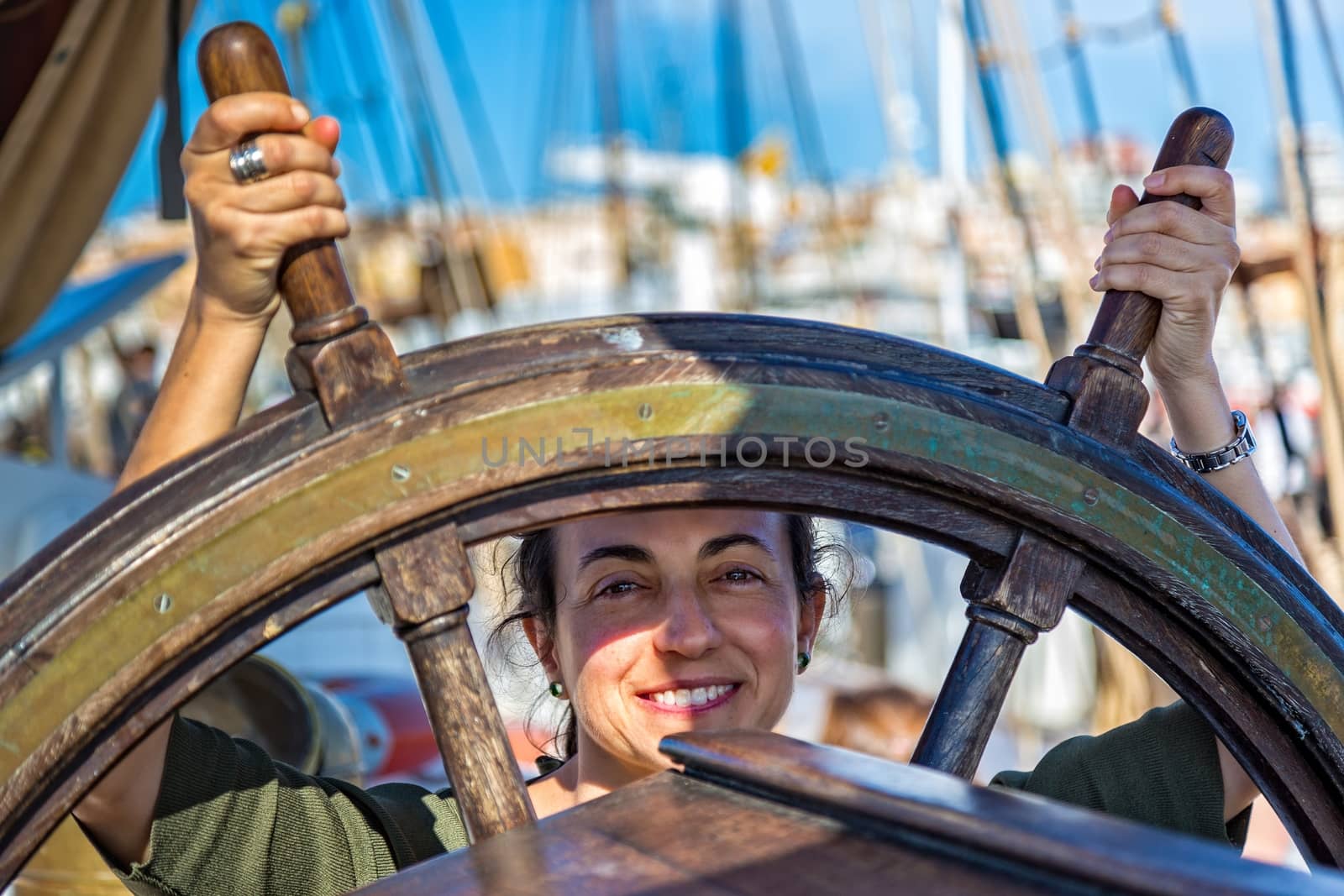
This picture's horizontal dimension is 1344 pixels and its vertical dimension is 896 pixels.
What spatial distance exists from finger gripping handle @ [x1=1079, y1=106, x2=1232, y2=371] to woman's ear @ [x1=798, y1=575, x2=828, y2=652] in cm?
58

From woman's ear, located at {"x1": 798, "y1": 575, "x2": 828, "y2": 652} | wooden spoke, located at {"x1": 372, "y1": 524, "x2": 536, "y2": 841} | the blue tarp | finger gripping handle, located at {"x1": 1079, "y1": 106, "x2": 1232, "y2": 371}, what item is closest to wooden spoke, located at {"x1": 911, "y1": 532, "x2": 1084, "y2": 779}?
finger gripping handle, located at {"x1": 1079, "y1": 106, "x2": 1232, "y2": 371}

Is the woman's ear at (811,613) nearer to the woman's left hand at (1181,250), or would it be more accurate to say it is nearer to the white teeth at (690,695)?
the white teeth at (690,695)

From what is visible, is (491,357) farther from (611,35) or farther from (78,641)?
(611,35)

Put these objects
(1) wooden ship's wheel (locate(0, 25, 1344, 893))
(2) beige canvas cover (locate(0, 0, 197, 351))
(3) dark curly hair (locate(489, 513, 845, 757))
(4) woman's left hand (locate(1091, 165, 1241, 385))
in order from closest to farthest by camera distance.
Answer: (1) wooden ship's wheel (locate(0, 25, 1344, 893)) < (4) woman's left hand (locate(1091, 165, 1241, 385)) < (3) dark curly hair (locate(489, 513, 845, 757)) < (2) beige canvas cover (locate(0, 0, 197, 351))

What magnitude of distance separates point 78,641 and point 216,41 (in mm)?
420

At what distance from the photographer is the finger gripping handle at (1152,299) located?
44.2 inches

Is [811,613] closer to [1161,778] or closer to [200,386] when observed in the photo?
[1161,778]

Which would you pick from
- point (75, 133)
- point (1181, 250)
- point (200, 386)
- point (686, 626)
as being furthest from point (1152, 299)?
point (75, 133)

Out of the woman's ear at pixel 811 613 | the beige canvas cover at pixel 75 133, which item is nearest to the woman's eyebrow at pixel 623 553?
the woman's ear at pixel 811 613

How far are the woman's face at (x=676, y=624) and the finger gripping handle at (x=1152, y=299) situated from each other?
43cm

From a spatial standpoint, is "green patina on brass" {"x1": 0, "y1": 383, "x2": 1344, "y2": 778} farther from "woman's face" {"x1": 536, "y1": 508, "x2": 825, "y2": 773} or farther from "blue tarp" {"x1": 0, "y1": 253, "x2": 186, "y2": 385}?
"blue tarp" {"x1": 0, "y1": 253, "x2": 186, "y2": 385}

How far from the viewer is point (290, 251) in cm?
98

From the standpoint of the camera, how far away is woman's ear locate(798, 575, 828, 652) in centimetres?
163

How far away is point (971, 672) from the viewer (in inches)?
42.6
